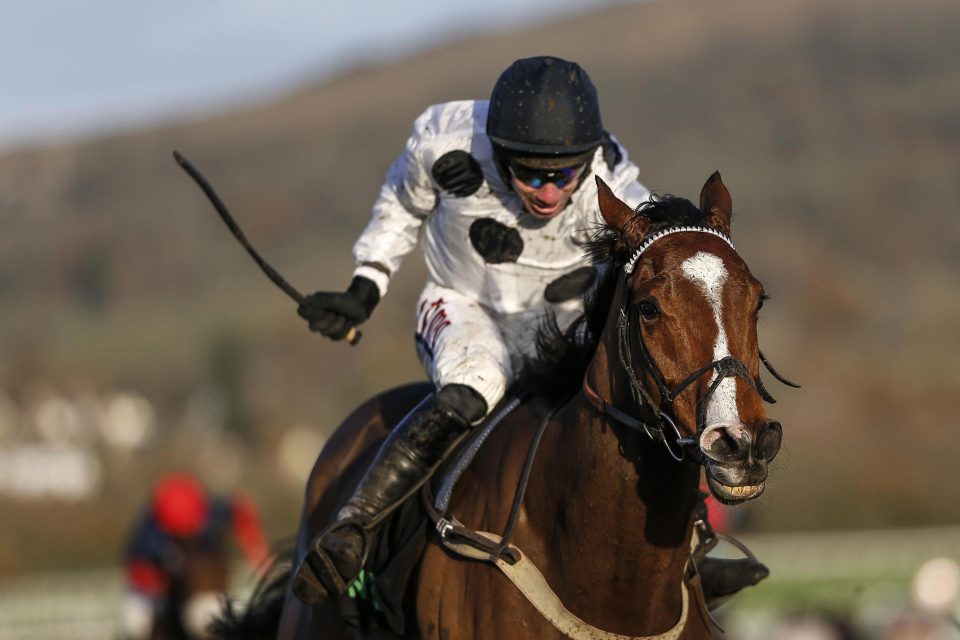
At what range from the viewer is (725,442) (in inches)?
165

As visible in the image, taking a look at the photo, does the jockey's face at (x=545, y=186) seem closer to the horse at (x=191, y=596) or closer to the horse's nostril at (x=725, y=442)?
the horse's nostril at (x=725, y=442)

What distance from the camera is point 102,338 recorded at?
2731 inches

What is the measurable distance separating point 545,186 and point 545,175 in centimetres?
4

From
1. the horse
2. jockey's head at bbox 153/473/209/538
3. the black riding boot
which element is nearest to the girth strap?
the black riding boot

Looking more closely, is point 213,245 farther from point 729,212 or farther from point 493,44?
point 729,212

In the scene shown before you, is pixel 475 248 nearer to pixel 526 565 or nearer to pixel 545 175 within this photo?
pixel 545 175

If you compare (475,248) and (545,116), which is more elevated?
(545,116)

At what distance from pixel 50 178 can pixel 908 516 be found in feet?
302

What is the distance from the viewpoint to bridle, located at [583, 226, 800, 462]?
14.0ft

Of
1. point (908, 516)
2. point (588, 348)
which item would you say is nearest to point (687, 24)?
point (908, 516)

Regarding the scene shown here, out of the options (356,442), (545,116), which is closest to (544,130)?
(545,116)

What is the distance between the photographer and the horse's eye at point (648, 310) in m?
4.50

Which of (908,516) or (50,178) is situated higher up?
(50,178)

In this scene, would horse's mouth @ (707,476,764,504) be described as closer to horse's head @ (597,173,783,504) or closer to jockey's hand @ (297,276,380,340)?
horse's head @ (597,173,783,504)
